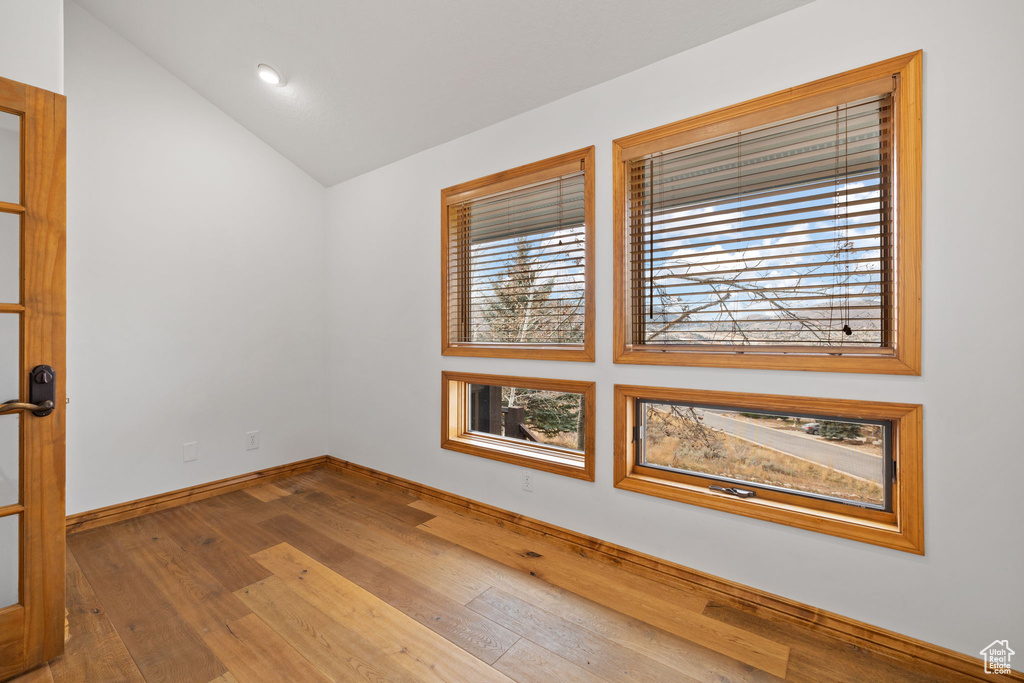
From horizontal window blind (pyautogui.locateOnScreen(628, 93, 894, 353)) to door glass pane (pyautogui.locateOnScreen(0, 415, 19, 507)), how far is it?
2.40 metres

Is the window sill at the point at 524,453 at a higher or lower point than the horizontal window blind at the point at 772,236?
lower

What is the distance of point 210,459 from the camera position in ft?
10.4

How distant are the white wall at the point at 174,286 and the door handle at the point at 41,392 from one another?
1.25 metres

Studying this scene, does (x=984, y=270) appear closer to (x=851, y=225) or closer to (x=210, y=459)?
(x=851, y=225)

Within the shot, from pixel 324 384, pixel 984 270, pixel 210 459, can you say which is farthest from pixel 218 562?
pixel 984 270

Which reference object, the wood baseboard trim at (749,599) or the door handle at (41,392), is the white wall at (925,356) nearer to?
the wood baseboard trim at (749,599)

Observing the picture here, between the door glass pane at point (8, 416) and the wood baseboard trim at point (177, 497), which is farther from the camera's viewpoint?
the wood baseboard trim at point (177, 497)

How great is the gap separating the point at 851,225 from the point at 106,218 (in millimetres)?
3772

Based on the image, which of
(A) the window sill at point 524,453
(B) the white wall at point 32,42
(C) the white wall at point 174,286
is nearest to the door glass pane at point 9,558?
(C) the white wall at point 174,286

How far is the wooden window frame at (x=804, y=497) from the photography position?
1589mm

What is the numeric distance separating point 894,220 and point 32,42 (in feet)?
10.1

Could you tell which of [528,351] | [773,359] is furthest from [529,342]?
[773,359]

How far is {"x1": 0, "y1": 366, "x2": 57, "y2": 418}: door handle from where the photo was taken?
1.58 metres

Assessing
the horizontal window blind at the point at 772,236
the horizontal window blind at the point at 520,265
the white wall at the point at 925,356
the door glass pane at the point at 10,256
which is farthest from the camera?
the horizontal window blind at the point at 520,265
